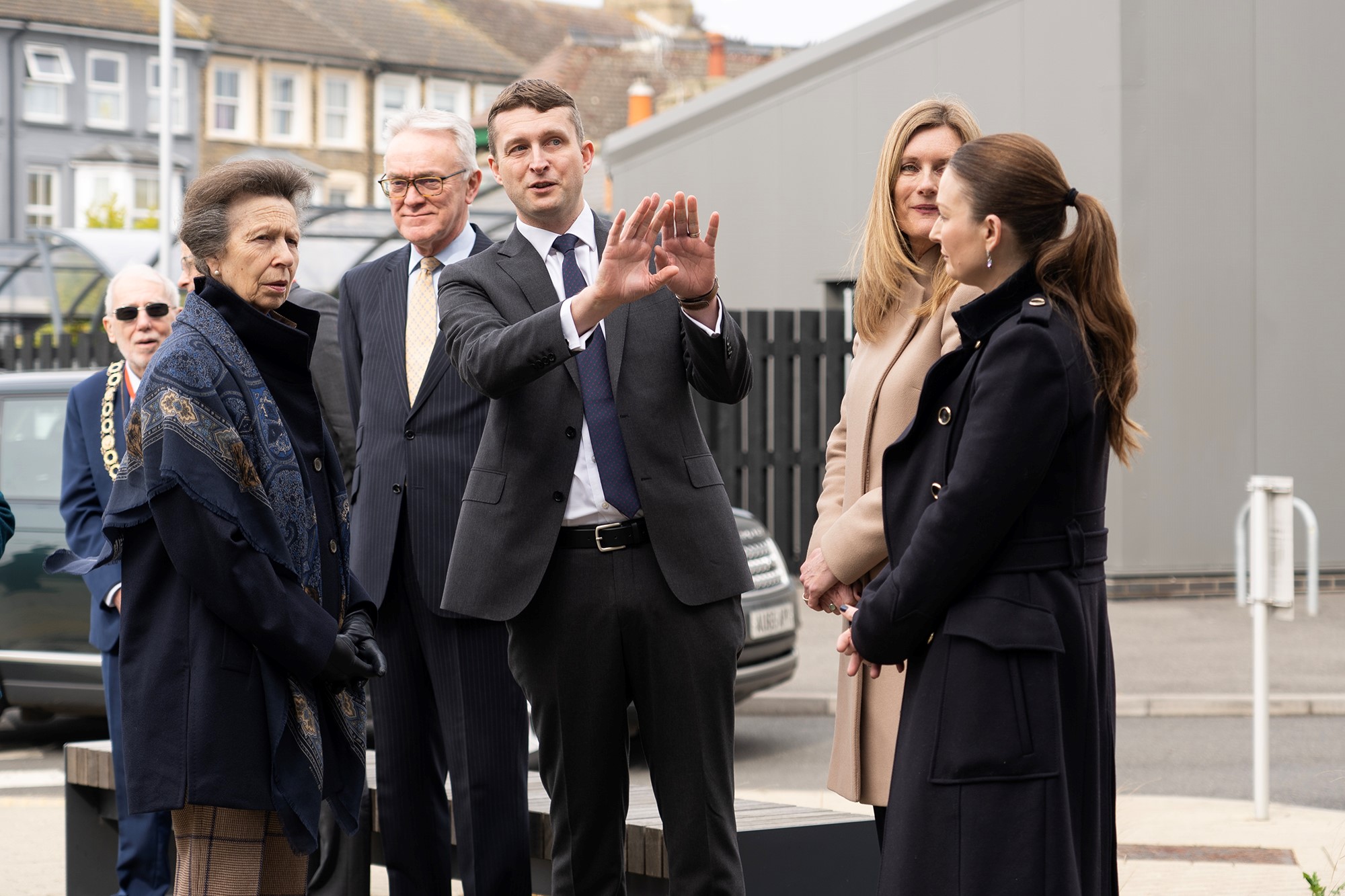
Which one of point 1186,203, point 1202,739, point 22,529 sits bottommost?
point 1202,739

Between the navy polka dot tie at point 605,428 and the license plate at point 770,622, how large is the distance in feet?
14.0

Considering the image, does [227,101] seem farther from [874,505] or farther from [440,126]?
[874,505]

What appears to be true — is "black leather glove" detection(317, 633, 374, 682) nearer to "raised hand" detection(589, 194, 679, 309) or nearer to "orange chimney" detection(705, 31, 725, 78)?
"raised hand" detection(589, 194, 679, 309)

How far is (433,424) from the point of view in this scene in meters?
4.18

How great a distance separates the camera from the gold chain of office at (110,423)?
5.31 m

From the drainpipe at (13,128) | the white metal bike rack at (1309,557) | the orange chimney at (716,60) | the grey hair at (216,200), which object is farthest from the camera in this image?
the drainpipe at (13,128)

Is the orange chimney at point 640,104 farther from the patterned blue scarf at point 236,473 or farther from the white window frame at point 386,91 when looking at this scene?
the patterned blue scarf at point 236,473

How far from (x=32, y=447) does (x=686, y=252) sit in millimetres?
5820

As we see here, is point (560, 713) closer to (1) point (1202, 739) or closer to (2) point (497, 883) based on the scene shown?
(2) point (497, 883)

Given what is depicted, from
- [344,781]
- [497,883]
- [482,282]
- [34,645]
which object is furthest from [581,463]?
[34,645]

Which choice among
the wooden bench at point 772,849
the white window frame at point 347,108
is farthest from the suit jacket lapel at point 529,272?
the white window frame at point 347,108

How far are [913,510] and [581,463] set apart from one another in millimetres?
904

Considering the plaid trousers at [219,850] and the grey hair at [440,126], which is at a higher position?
the grey hair at [440,126]

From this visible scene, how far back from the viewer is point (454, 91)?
186ft
